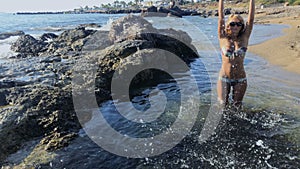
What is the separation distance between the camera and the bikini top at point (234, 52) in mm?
6393

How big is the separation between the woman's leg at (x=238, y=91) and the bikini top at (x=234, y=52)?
0.72m

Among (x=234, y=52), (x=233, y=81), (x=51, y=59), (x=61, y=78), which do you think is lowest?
(x=61, y=78)

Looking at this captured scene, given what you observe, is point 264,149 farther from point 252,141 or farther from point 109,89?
point 109,89

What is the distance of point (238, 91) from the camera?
6.83 metres

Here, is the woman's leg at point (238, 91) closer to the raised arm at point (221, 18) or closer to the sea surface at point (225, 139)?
the sea surface at point (225, 139)

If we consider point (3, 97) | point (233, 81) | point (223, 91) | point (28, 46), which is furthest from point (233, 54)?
point (28, 46)

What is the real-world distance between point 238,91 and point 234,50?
3.57 ft

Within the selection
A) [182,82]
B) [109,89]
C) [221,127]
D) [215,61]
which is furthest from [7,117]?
[215,61]

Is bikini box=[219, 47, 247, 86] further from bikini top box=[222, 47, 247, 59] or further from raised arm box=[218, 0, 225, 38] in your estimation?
raised arm box=[218, 0, 225, 38]

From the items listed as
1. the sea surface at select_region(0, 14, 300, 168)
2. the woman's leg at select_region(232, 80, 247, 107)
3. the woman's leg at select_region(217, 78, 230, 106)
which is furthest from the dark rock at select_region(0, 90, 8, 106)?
the woman's leg at select_region(232, 80, 247, 107)

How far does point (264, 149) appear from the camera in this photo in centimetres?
548

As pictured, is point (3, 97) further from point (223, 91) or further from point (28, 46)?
point (28, 46)

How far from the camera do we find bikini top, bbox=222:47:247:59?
6.39 meters

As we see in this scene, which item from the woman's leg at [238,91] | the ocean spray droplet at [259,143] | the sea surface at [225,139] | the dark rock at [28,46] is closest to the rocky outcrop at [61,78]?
the dark rock at [28,46]
